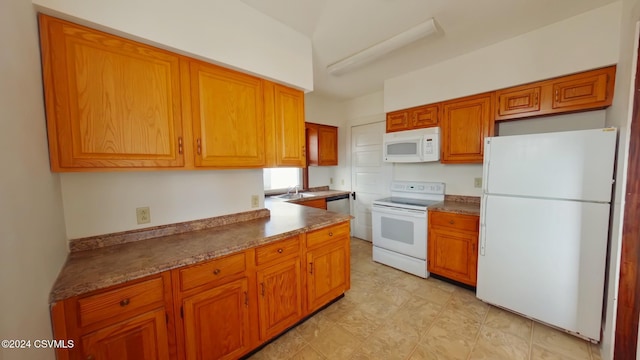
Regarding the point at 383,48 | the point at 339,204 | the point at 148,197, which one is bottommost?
the point at 339,204

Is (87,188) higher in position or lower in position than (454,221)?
higher

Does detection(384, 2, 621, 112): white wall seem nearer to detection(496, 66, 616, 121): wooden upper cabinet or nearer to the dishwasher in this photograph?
detection(496, 66, 616, 121): wooden upper cabinet

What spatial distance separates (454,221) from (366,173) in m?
1.78

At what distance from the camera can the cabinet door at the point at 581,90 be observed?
5.85ft

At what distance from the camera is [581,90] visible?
1.87m

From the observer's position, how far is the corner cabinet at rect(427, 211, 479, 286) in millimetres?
2299

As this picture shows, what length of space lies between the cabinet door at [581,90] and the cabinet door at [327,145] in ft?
9.44

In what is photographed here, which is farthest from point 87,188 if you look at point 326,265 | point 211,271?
point 326,265

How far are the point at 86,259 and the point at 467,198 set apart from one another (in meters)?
3.54

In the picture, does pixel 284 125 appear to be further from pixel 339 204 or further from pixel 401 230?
pixel 339 204

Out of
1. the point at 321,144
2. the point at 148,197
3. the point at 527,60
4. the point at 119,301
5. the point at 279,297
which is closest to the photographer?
the point at 119,301

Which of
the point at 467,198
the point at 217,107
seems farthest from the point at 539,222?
the point at 217,107

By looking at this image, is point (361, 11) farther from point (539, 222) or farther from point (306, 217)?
point (539, 222)

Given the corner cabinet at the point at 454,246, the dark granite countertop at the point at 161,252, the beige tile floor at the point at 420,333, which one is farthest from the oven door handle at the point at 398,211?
the dark granite countertop at the point at 161,252
